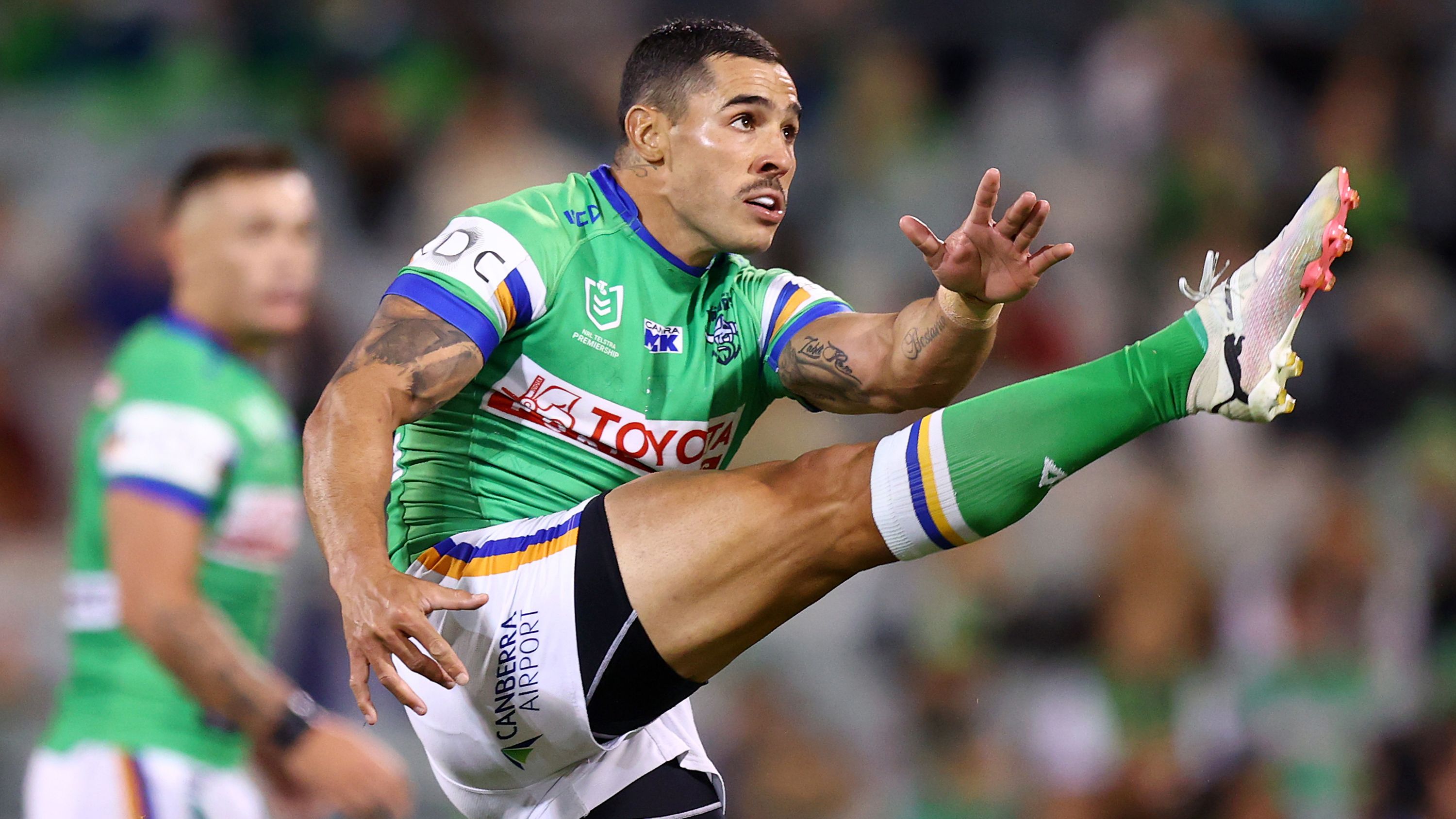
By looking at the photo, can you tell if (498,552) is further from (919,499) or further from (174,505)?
(174,505)

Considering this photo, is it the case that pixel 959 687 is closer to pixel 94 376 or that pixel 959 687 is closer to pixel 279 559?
pixel 279 559

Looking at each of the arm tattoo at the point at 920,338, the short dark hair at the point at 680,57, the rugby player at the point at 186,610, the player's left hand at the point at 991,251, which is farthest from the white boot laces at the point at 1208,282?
the rugby player at the point at 186,610

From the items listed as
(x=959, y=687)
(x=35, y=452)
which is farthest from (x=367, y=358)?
(x=35, y=452)

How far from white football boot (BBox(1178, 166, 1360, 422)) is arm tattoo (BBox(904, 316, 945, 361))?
0.60m

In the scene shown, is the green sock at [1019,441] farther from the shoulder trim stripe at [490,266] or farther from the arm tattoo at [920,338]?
the shoulder trim stripe at [490,266]

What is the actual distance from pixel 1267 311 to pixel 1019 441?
517mm

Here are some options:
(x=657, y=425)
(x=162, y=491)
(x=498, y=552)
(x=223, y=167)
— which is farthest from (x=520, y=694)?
(x=223, y=167)

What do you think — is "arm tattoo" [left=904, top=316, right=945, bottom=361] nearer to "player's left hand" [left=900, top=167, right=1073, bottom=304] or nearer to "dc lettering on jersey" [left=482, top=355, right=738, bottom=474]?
"player's left hand" [left=900, top=167, right=1073, bottom=304]

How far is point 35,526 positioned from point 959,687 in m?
3.89

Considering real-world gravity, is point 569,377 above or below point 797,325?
below

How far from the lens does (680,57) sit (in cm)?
372

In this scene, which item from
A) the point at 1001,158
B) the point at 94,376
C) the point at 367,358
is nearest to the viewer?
the point at 367,358

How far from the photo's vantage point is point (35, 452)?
6730mm

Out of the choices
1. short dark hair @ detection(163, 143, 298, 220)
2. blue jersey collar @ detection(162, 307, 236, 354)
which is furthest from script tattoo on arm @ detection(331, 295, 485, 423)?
short dark hair @ detection(163, 143, 298, 220)
